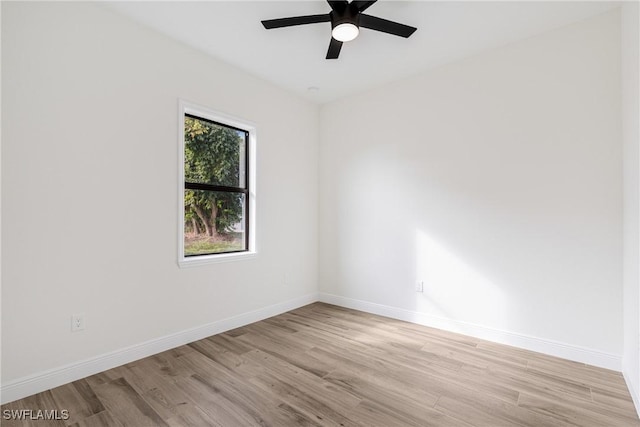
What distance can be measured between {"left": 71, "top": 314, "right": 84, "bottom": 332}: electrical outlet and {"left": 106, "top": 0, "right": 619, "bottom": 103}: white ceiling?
2.24 m

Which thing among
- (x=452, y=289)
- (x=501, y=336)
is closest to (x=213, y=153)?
(x=452, y=289)

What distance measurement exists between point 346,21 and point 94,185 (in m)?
2.10

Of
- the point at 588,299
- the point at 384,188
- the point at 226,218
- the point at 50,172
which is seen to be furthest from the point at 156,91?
the point at 588,299

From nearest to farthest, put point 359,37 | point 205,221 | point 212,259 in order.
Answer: point 359,37 → point 212,259 → point 205,221

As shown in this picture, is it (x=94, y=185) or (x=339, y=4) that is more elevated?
(x=339, y=4)

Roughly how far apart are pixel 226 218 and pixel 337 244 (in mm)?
1473

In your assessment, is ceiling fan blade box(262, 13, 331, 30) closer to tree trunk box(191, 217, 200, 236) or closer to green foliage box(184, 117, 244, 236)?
green foliage box(184, 117, 244, 236)

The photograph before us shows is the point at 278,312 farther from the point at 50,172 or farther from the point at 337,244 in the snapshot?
the point at 50,172

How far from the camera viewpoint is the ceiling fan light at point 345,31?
2105mm

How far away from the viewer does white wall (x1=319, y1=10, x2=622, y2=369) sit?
7.80 feet

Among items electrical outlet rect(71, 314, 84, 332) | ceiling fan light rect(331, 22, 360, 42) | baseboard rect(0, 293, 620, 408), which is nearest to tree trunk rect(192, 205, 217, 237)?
baseboard rect(0, 293, 620, 408)

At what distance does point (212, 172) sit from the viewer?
314 cm

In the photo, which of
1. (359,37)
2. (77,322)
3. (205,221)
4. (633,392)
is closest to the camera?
(633,392)

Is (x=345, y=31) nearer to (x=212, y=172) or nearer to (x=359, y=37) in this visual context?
(x=359, y=37)
